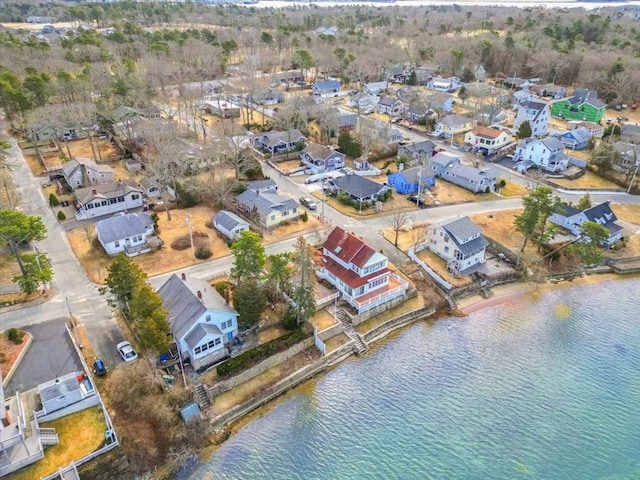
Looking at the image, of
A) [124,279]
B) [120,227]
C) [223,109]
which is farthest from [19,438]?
[223,109]

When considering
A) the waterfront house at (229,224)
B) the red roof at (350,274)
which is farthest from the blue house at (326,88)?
the red roof at (350,274)

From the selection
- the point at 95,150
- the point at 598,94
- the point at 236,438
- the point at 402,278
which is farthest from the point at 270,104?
the point at 236,438

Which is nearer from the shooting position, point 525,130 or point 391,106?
point 525,130

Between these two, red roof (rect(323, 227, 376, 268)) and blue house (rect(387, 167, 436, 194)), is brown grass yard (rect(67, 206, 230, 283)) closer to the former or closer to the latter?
red roof (rect(323, 227, 376, 268))

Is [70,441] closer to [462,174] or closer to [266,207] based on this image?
[266,207]

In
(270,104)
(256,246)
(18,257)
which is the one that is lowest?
(270,104)

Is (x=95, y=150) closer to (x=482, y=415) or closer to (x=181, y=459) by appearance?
(x=181, y=459)
